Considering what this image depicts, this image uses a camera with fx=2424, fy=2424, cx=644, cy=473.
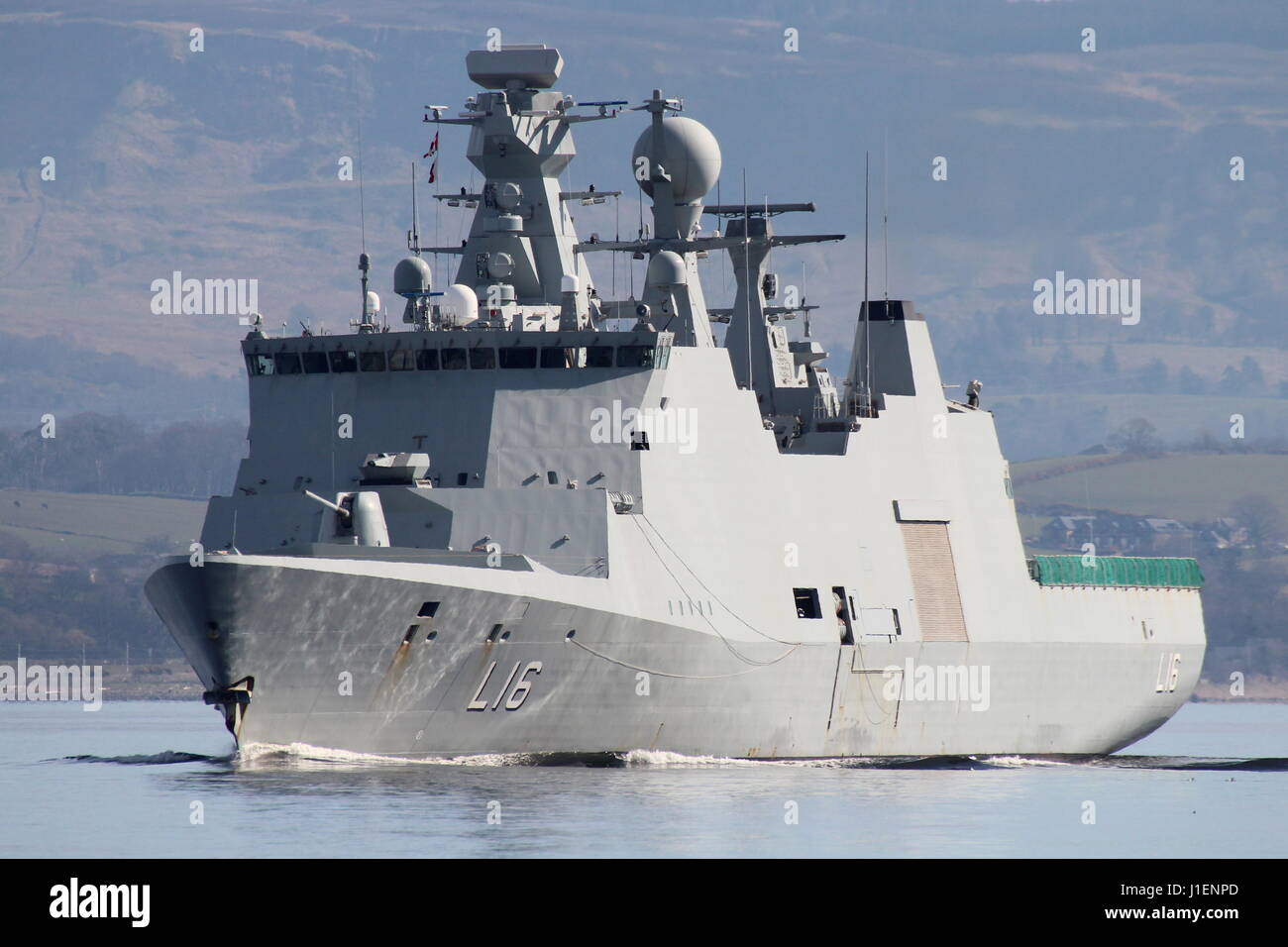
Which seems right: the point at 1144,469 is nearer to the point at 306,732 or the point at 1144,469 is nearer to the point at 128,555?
the point at 128,555

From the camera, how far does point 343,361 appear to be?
37688 millimetres

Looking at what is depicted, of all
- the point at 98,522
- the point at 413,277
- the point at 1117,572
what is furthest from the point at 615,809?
the point at 98,522

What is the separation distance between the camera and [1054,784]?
3819cm

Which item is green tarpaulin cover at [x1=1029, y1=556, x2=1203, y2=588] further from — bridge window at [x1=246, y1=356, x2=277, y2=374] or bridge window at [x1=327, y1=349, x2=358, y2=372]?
bridge window at [x1=246, y1=356, x2=277, y2=374]

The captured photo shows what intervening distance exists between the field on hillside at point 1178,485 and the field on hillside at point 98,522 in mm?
48299

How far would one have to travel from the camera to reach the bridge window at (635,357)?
36.7m

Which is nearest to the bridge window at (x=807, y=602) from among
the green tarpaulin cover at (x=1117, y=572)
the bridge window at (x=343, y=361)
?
the green tarpaulin cover at (x=1117, y=572)

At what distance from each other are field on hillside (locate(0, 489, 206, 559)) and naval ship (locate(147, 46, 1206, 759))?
8110 centimetres

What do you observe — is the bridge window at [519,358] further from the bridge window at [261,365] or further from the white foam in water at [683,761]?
the white foam in water at [683,761]

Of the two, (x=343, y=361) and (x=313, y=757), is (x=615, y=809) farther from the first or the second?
(x=343, y=361)

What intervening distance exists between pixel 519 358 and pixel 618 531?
3.40 meters

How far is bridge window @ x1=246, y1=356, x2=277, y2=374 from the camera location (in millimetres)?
38594
